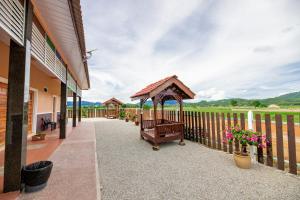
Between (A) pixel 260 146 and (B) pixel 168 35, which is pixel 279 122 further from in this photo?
(B) pixel 168 35

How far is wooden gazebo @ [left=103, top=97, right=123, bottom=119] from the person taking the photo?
18.6 m

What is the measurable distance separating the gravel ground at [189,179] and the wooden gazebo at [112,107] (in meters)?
14.6

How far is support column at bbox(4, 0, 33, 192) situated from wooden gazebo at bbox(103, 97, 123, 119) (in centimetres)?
1606

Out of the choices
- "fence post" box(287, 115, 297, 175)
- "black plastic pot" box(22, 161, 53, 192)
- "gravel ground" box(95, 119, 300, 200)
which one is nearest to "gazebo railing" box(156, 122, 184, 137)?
"gravel ground" box(95, 119, 300, 200)

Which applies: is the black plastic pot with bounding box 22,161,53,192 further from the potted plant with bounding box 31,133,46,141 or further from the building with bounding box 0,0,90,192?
the potted plant with bounding box 31,133,46,141

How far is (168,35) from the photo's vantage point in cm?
919

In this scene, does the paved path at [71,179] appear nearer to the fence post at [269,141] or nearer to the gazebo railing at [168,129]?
the gazebo railing at [168,129]

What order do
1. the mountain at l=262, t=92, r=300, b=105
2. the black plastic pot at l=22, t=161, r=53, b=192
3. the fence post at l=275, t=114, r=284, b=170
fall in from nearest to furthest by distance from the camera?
the black plastic pot at l=22, t=161, r=53, b=192 → the fence post at l=275, t=114, r=284, b=170 → the mountain at l=262, t=92, r=300, b=105

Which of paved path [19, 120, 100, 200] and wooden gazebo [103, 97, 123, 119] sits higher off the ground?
wooden gazebo [103, 97, 123, 119]

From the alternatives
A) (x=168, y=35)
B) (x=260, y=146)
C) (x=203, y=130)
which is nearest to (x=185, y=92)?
(x=203, y=130)

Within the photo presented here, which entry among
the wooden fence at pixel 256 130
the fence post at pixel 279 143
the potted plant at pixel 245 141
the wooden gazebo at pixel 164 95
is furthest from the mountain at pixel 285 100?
the potted plant at pixel 245 141

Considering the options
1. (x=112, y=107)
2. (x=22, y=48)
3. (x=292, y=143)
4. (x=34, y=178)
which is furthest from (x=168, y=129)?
(x=112, y=107)

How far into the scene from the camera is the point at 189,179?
297 centimetres

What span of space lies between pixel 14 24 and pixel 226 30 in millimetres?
7855
